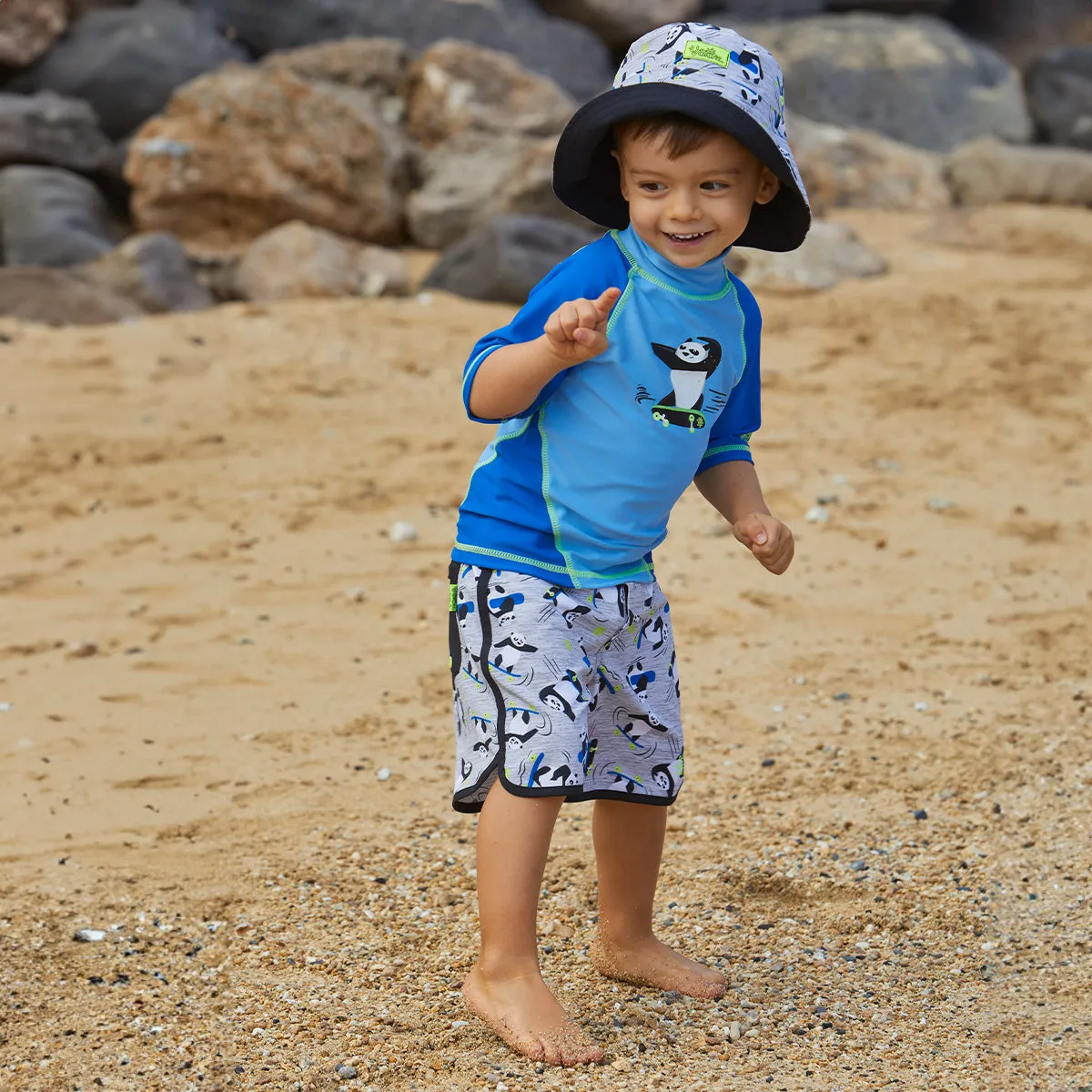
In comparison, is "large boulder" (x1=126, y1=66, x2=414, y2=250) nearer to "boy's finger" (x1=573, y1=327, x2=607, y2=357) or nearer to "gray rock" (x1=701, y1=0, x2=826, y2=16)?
"gray rock" (x1=701, y1=0, x2=826, y2=16)

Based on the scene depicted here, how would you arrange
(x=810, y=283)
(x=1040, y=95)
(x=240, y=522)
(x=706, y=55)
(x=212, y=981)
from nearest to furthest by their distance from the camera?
1. (x=706, y=55)
2. (x=212, y=981)
3. (x=240, y=522)
4. (x=810, y=283)
5. (x=1040, y=95)

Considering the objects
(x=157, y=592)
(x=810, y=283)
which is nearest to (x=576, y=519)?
(x=157, y=592)

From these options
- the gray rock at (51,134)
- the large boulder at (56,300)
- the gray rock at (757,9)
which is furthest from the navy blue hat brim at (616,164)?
the gray rock at (757,9)

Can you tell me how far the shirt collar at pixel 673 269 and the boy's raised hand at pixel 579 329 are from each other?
5.6 inches

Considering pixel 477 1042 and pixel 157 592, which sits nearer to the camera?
pixel 477 1042

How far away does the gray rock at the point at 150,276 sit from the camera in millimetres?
7164

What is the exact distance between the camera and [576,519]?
6.81 ft

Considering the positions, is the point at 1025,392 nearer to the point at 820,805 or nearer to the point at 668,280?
the point at 820,805

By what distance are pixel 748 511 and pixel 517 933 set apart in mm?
737

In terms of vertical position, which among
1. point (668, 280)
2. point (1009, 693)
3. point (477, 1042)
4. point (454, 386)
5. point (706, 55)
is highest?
point (706, 55)

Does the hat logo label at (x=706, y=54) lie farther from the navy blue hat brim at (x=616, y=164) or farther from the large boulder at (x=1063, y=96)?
the large boulder at (x=1063, y=96)

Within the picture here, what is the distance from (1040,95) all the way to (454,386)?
25.6 feet

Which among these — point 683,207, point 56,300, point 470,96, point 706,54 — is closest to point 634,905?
point 683,207

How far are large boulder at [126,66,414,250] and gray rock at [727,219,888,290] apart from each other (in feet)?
7.33
